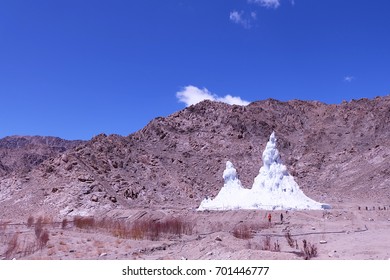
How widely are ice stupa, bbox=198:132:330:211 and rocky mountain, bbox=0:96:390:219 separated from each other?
7991mm

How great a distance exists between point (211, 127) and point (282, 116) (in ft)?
53.0

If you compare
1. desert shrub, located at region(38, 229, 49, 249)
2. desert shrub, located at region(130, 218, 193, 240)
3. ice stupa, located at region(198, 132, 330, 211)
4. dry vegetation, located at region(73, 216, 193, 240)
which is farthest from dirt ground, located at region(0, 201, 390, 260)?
ice stupa, located at region(198, 132, 330, 211)

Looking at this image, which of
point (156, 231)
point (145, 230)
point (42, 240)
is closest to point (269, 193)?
point (145, 230)

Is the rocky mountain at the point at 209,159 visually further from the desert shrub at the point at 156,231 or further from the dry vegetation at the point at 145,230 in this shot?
the desert shrub at the point at 156,231

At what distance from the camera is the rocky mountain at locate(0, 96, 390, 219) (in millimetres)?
48875

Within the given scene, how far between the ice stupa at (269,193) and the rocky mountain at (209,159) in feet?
26.2

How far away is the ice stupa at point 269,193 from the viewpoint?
127 feet

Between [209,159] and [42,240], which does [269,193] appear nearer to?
[42,240]

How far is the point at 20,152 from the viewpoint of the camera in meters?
105

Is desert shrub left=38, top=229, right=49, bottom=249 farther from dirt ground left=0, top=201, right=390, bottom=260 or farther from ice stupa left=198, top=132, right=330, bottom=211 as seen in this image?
ice stupa left=198, top=132, right=330, bottom=211

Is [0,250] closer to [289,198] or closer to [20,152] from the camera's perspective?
[289,198]

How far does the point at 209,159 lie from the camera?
228 ft

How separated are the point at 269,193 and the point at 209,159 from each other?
29.3 m
